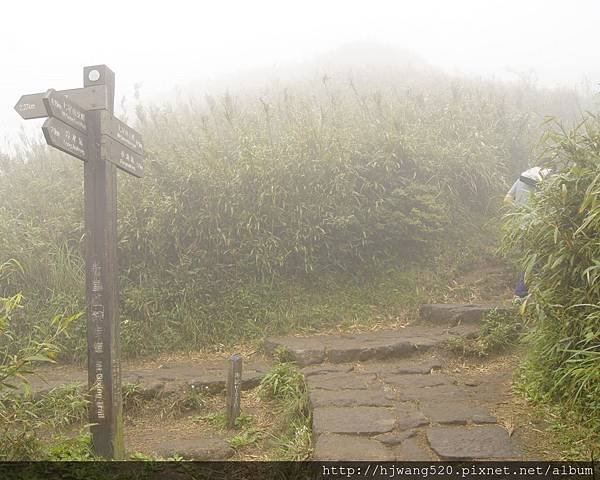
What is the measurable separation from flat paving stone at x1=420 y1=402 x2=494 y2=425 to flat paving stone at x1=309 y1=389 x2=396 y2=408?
0.30 meters

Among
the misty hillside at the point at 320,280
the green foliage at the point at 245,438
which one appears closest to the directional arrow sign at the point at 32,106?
the misty hillside at the point at 320,280

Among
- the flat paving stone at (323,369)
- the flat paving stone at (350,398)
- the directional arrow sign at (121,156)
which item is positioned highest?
the directional arrow sign at (121,156)

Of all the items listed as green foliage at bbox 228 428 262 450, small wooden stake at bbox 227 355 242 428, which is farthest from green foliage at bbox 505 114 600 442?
small wooden stake at bbox 227 355 242 428

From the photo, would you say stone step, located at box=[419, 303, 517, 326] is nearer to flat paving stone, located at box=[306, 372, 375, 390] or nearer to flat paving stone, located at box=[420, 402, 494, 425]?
flat paving stone, located at box=[306, 372, 375, 390]

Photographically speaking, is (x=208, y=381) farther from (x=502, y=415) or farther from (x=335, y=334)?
(x=502, y=415)

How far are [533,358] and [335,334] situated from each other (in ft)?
7.49

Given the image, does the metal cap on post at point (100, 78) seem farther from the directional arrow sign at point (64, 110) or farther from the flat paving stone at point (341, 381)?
the flat paving stone at point (341, 381)

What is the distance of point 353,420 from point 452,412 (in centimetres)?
74

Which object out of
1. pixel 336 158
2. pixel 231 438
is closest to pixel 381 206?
pixel 336 158

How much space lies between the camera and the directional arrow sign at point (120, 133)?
3412mm

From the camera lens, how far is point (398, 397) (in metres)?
3.84

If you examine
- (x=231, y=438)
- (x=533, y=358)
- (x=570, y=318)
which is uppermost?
(x=570, y=318)

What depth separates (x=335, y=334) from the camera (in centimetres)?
559

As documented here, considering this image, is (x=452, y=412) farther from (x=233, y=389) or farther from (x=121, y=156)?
(x=121, y=156)
